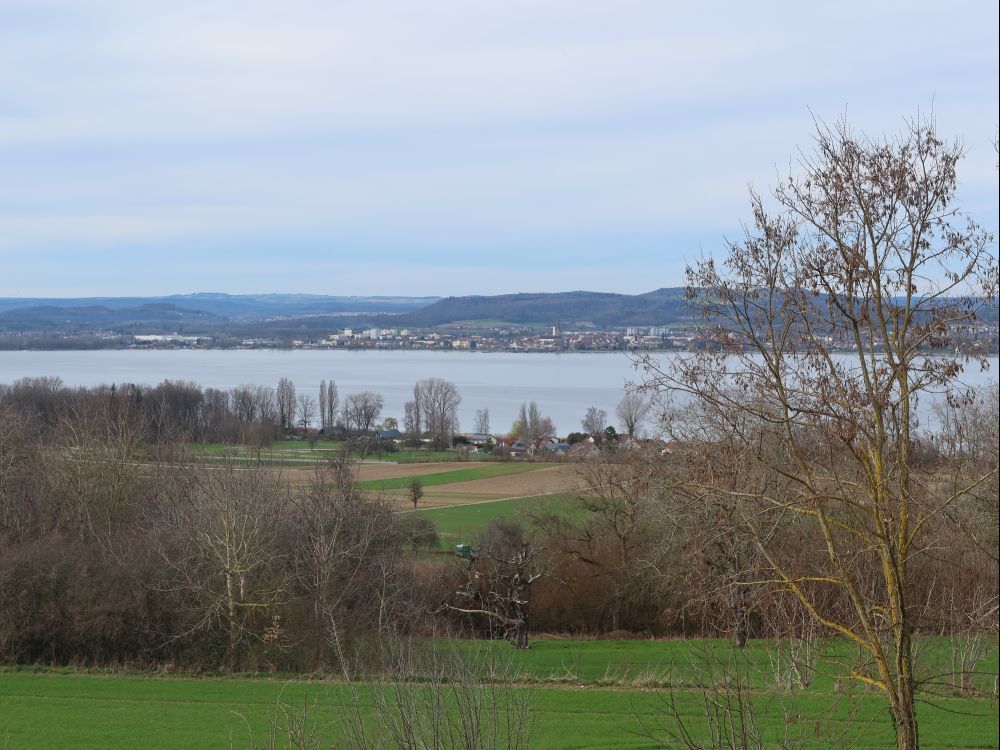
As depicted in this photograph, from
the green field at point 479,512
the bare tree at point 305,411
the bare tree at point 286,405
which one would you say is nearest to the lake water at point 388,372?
the bare tree at point 305,411

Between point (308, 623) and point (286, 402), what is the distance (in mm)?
46985

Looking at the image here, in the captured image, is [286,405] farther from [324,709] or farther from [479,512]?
[324,709]

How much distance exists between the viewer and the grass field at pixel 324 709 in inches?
519

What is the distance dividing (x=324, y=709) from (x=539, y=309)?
435ft

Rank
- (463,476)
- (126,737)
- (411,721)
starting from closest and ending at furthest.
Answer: (411,721)
(126,737)
(463,476)

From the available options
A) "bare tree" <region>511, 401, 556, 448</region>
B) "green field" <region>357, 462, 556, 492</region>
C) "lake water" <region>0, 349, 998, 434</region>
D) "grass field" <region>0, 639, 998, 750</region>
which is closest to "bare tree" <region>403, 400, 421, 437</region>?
"lake water" <region>0, 349, 998, 434</region>

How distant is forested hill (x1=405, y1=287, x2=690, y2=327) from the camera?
107713mm

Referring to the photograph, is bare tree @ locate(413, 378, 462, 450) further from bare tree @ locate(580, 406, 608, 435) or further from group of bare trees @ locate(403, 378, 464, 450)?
bare tree @ locate(580, 406, 608, 435)

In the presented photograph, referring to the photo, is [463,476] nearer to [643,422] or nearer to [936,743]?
[643,422]

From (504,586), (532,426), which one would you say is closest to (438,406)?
(532,426)

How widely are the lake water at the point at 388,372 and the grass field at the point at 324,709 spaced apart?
135ft

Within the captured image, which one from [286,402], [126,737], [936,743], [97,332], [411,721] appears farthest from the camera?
[97,332]

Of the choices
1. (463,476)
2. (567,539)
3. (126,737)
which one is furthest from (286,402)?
(126,737)

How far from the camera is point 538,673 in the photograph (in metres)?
20.3
